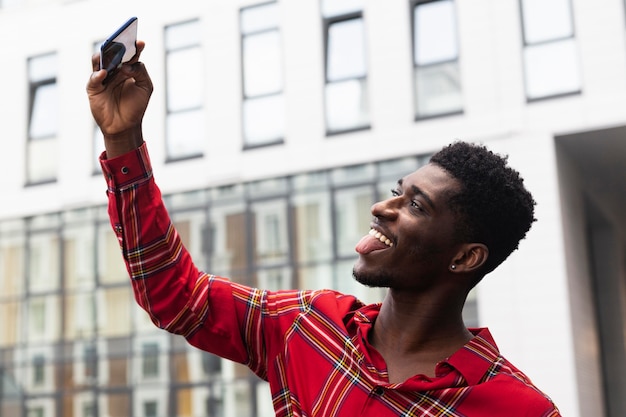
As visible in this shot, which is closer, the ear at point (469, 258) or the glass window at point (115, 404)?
the ear at point (469, 258)

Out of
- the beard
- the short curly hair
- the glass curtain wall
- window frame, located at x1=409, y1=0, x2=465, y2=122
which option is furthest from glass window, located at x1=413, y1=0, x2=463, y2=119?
the beard

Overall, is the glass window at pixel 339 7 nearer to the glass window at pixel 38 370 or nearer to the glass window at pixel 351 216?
the glass window at pixel 351 216

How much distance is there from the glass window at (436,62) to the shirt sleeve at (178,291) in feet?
37.3

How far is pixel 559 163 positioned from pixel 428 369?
37.7 ft

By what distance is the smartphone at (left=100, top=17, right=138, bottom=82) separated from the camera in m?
1.89

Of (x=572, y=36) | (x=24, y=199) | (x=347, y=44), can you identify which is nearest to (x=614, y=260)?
(x=572, y=36)

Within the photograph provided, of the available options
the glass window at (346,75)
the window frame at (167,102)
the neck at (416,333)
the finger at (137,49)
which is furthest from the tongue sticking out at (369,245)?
the window frame at (167,102)

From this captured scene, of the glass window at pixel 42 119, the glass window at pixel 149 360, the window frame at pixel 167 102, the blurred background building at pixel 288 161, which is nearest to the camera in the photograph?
the blurred background building at pixel 288 161

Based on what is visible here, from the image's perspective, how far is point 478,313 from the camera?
12945 millimetres

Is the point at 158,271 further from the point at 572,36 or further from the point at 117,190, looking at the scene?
the point at 572,36

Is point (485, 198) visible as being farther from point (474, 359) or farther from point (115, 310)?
point (115, 310)

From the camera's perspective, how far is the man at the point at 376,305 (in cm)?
198

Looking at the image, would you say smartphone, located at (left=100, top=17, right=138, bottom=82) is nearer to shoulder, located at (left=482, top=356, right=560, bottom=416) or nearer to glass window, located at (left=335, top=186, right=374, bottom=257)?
shoulder, located at (left=482, top=356, right=560, bottom=416)

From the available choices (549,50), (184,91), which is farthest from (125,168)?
(184,91)
